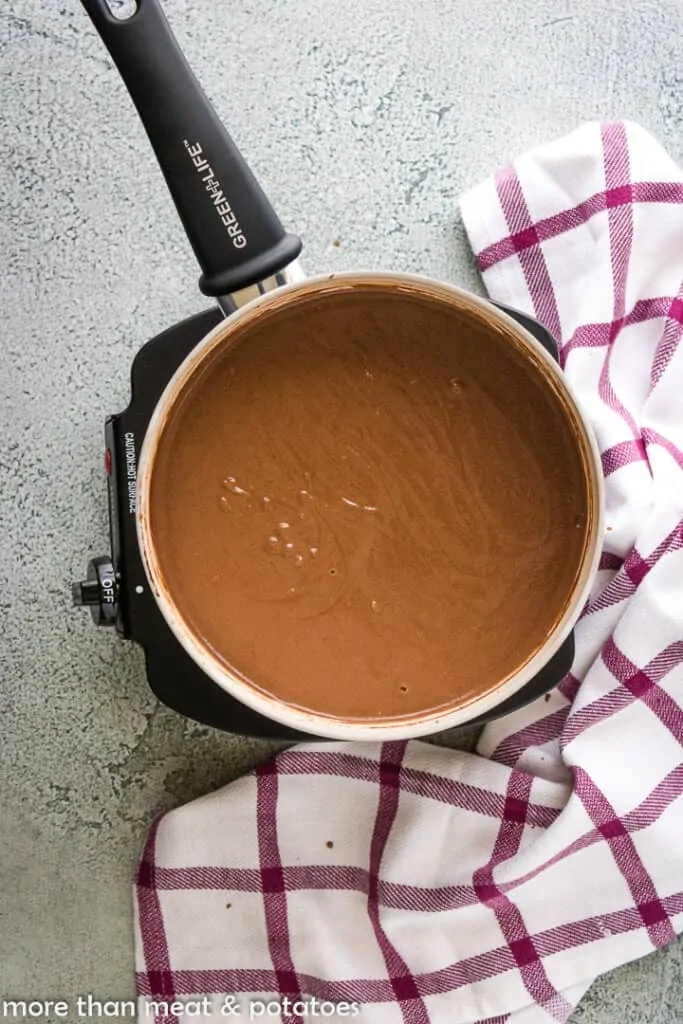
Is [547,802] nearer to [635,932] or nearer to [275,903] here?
[635,932]

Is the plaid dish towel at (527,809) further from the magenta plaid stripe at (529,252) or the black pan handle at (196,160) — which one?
the black pan handle at (196,160)

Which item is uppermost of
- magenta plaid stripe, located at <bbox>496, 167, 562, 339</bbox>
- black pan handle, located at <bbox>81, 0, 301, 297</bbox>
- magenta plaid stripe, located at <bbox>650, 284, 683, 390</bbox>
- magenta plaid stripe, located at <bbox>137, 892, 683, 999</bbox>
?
black pan handle, located at <bbox>81, 0, 301, 297</bbox>

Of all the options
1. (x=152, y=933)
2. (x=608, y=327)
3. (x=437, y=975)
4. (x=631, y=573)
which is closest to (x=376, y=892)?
(x=437, y=975)

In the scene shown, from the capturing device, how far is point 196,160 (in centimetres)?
70

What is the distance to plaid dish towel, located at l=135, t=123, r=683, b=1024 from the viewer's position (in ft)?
2.91

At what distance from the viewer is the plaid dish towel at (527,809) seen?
89cm

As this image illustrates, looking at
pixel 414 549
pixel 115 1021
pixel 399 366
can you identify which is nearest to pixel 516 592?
pixel 414 549

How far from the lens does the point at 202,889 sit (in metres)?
0.93

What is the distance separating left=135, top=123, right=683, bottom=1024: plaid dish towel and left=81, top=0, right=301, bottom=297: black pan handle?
0.29m

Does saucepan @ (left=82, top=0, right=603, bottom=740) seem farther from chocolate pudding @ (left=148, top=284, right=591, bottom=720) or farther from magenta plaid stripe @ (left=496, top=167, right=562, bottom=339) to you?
magenta plaid stripe @ (left=496, top=167, right=562, bottom=339)

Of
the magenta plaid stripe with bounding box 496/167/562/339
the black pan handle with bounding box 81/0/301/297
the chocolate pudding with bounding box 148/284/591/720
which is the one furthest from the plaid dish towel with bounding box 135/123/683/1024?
the black pan handle with bounding box 81/0/301/297

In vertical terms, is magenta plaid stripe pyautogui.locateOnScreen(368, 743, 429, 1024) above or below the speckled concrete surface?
below

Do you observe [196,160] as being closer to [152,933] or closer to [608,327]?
[608,327]

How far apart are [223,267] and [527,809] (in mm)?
533
